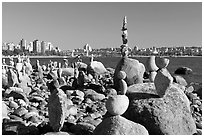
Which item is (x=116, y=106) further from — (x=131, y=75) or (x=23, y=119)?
(x=131, y=75)

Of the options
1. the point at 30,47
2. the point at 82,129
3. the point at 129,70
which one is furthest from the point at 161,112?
the point at 30,47

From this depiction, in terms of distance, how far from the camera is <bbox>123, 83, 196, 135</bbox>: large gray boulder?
6453 millimetres

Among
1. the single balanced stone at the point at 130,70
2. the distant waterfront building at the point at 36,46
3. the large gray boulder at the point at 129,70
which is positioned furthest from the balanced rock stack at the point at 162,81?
the distant waterfront building at the point at 36,46

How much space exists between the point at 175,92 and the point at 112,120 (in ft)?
6.96

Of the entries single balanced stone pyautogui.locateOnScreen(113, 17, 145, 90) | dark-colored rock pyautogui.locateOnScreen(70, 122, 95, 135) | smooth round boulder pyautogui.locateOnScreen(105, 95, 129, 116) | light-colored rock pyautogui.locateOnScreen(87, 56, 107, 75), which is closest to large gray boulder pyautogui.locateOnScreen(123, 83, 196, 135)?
dark-colored rock pyautogui.locateOnScreen(70, 122, 95, 135)

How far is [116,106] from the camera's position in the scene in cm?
545

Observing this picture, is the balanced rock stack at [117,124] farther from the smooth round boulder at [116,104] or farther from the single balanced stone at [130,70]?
the single balanced stone at [130,70]

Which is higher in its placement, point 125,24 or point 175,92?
point 125,24

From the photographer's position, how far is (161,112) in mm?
6508

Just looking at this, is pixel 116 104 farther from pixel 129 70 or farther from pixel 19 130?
pixel 129 70

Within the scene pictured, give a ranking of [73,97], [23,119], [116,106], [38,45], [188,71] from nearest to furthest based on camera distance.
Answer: [116,106] < [23,119] < [73,97] < [188,71] < [38,45]

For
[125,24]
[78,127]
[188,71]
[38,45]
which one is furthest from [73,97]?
[38,45]

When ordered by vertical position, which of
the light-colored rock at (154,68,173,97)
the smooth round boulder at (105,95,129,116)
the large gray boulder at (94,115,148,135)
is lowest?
the large gray boulder at (94,115,148,135)

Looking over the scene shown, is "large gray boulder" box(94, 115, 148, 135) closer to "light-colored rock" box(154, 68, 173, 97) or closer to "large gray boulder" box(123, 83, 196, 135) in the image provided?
"large gray boulder" box(123, 83, 196, 135)
